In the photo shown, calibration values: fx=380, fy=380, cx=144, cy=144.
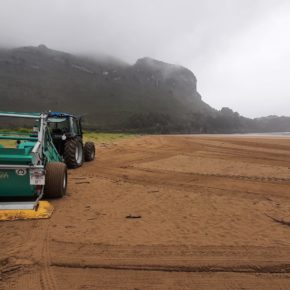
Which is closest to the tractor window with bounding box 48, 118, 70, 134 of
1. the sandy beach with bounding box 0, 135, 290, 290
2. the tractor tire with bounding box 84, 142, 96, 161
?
the tractor tire with bounding box 84, 142, 96, 161

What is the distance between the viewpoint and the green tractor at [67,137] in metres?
12.7

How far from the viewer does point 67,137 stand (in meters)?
13.1

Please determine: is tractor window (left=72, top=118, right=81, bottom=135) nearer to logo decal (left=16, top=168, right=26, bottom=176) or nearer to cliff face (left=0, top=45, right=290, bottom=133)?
logo decal (left=16, top=168, right=26, bottom=176)

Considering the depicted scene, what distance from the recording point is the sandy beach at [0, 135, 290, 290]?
4250mm

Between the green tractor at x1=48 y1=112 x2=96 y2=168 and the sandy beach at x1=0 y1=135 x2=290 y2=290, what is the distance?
2851 millimetres

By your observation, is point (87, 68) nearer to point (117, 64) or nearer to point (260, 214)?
point (117, 64)

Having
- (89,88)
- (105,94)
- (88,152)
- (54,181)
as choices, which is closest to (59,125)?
(88,152)

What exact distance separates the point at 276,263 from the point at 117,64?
161 m

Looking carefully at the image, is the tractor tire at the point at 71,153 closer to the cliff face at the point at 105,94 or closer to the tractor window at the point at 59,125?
the tractor window at the point at 59,125

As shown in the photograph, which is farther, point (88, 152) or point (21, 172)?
point (88, 152)

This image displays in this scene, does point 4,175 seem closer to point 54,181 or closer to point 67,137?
point 54,181

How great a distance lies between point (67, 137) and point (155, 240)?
828 centimetres

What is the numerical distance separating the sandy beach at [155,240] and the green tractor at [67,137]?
2851 millimetres

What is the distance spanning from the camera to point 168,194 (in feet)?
28.8
